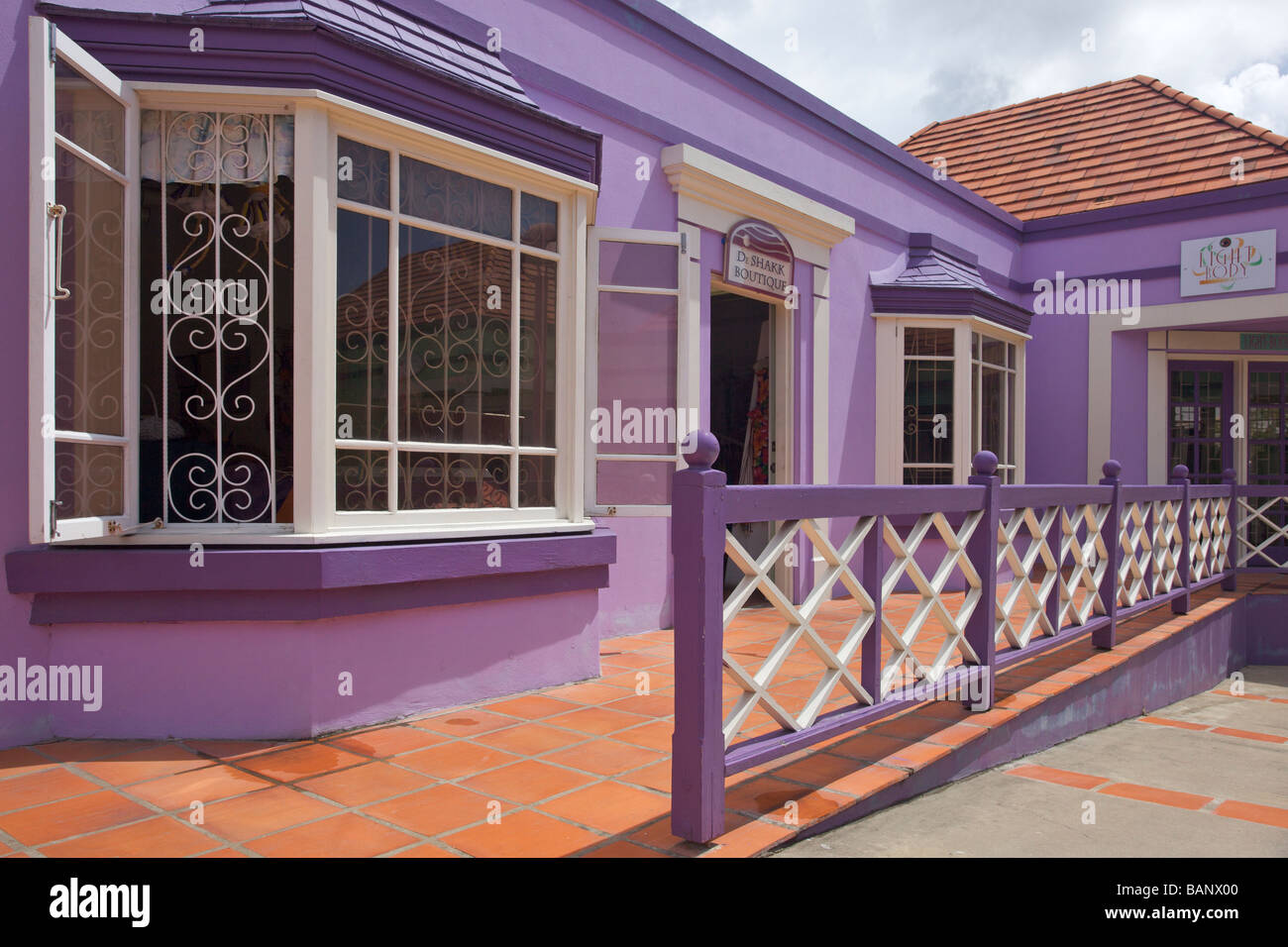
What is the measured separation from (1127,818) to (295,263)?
382 cm

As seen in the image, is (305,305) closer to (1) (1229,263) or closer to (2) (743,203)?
(2) (743,203)

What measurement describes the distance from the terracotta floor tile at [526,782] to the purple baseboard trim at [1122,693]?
854mm

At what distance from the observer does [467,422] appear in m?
4.44

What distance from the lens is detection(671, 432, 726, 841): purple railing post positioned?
269 cm

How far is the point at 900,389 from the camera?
8664 mm

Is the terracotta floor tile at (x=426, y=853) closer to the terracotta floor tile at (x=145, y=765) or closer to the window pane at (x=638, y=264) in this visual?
the terracotta floor tile at (x=145, y=765)

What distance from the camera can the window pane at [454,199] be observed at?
4.17 metres

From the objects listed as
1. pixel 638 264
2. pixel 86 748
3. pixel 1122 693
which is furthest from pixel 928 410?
pixel 86 748

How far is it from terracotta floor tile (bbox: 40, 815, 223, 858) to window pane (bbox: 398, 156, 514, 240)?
260cm

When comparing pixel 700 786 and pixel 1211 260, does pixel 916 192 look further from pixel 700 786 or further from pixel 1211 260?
pixel 700 786

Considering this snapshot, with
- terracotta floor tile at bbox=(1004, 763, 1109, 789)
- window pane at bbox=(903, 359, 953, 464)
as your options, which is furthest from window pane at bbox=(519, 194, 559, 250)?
window pane at bbox=(903, 359, 953, 464)
